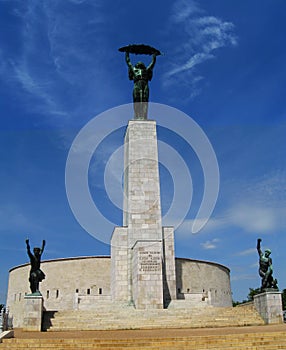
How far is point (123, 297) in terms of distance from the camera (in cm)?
2200

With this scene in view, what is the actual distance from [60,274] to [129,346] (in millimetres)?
23790

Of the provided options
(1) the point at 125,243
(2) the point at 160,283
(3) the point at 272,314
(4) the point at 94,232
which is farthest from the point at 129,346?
(1) the point at 125,243

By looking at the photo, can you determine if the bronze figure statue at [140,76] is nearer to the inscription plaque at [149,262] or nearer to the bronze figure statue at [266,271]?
the inscription plaque at [149,262]

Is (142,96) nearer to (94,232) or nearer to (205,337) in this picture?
(94,232)

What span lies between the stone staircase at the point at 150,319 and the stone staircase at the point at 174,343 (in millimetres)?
4238

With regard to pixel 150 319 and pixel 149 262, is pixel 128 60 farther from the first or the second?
pixel 150 319

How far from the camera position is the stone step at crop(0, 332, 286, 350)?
10.1m

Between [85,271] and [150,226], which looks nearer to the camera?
[150,226]

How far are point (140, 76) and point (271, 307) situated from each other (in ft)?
53.3

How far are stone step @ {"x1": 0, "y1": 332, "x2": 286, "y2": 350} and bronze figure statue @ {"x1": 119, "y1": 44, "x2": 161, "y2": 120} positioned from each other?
684 inches

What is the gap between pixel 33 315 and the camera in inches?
591

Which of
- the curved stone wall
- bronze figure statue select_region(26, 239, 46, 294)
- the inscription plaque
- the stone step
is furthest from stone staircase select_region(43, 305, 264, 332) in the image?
the curved stone wall

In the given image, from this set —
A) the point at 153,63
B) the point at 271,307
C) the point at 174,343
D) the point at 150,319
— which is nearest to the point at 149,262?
the point at 150,319

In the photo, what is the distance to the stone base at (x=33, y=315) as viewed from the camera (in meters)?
14.9
